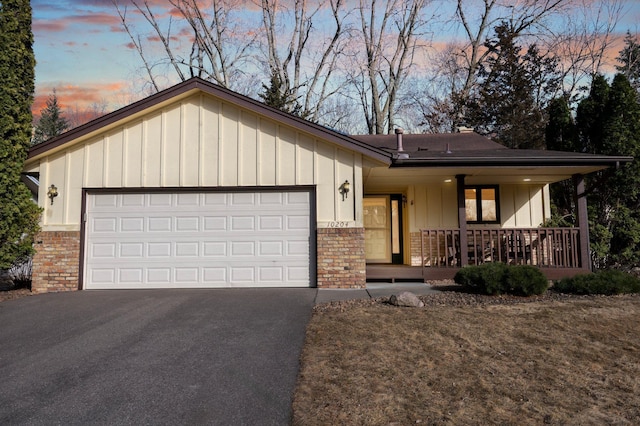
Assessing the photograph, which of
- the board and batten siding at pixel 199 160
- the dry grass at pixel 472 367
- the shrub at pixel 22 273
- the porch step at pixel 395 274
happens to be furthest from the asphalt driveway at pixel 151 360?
the porch step at pixel 395 274

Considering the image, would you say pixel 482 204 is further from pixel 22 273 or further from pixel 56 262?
pixel 22 273

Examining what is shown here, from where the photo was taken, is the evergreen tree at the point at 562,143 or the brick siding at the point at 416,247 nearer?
the brick siding at the point at 416,247

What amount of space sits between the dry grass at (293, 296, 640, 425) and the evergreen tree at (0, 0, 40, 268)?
6545 millimetres

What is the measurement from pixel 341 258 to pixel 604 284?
4874 millimetres

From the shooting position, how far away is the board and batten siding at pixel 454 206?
1141 centimetres

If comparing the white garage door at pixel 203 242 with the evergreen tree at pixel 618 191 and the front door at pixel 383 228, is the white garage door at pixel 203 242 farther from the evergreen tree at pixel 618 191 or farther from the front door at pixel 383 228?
the evergreen tree at pixel 618 191

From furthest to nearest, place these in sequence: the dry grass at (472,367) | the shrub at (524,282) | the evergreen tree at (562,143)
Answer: the evergreen tree at (562,143), the shrub at (524,282), the dry grass at (472,367)

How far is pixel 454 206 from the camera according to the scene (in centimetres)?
1146

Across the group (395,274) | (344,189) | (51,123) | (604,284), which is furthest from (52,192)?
(51,123)

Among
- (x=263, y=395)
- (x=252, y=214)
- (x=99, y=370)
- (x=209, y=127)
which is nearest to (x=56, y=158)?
(x=209, y=127)

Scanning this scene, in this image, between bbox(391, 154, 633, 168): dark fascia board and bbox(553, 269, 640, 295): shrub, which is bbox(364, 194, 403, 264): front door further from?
bbox(553, 269, 640, 295): shrub

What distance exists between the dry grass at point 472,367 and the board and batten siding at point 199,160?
134 inches

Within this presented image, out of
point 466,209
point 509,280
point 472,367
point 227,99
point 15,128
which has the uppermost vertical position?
point 227,99

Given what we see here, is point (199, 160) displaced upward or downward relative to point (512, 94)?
downward
